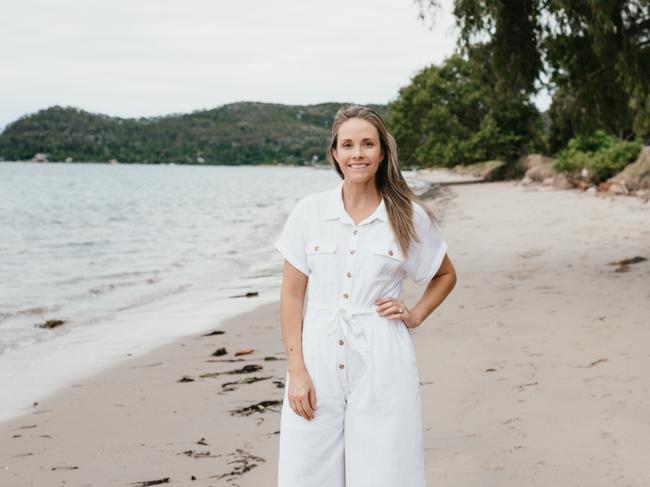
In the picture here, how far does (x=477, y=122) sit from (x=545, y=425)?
45757 mm

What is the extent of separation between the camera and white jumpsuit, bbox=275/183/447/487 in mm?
2455

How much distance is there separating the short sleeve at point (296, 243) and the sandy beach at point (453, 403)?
1898 millimetres

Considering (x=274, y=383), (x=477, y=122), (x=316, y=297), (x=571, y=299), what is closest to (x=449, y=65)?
(x=477, y=122)

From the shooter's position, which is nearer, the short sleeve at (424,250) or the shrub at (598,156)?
the short sleeve at (424,250)

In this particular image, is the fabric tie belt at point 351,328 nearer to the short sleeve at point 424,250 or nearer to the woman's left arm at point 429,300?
the woman's left arm at point 429,300

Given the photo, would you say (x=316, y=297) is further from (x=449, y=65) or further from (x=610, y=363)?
(x=449, y=65)

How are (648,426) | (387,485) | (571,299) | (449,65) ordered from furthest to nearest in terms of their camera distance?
(449,65) → (571,299) → (648,426) → (387,485)

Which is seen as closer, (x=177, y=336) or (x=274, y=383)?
(x=274, y=383)

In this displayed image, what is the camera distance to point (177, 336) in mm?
8711

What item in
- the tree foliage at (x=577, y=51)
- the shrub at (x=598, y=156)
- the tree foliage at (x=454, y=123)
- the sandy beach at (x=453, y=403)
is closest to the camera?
the sandy beach at (x=453, y=403)

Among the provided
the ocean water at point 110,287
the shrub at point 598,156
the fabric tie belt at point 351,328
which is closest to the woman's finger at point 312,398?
the fabric tie belt at point 351,328

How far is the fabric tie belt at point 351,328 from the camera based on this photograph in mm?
2459

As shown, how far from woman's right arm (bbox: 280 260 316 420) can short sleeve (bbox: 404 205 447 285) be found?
1.26ft

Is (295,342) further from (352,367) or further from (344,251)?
(344,251)
